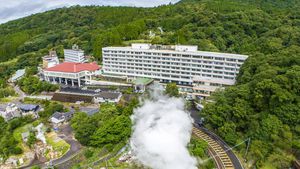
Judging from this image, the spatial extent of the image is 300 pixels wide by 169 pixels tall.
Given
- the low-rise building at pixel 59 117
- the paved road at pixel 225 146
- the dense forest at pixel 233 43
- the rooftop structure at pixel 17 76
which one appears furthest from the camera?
the rooftop structure at pixel 17 76

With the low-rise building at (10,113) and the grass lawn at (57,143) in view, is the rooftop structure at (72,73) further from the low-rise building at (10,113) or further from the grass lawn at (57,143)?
the grass lawn at (57,143)

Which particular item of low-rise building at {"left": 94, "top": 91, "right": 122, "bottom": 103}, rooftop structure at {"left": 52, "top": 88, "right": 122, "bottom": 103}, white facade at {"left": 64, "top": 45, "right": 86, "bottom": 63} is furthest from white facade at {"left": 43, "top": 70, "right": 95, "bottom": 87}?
white facade at {"left": 64, "top": 45, "right": 86, "bottom": 63}

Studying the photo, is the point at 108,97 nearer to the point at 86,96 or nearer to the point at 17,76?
the point at 86,96

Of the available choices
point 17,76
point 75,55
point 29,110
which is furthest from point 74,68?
point 17,76

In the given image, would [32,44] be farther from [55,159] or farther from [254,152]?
[254,152]

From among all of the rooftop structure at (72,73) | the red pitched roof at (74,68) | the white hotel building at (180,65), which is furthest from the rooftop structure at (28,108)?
the white hotel building at (180,65)
